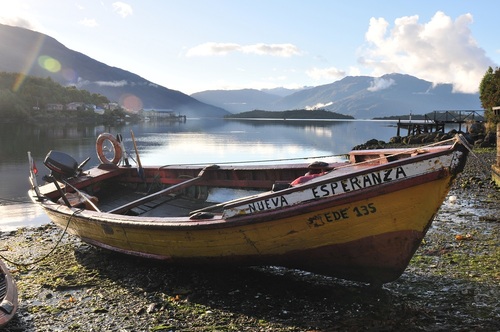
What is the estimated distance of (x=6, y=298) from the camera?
24.3 feet

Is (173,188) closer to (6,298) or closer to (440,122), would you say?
(6,298)

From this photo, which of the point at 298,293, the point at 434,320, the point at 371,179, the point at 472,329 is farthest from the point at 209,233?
the point at 472,329

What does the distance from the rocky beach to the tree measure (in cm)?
3709

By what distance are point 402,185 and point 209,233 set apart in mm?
3801

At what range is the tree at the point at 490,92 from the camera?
4365 cm

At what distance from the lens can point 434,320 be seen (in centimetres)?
673

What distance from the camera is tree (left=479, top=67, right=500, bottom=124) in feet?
143

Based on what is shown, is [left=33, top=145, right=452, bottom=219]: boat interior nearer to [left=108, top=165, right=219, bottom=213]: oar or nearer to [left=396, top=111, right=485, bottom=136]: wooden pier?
[left=108, top=165, right=219, bottom=213]: oar

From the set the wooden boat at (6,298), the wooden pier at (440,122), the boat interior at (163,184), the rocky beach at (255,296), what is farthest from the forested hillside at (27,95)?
the wooden boat at (6,298)

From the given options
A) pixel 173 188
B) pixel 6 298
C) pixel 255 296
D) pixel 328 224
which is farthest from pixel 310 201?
pixel 173 188

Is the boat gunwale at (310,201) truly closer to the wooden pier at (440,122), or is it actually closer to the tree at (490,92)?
the tree at (490,92)

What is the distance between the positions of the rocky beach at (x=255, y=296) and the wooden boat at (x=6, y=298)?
39cm

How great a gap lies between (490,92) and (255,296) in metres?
49.0

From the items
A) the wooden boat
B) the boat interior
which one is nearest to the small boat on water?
the boat interior
